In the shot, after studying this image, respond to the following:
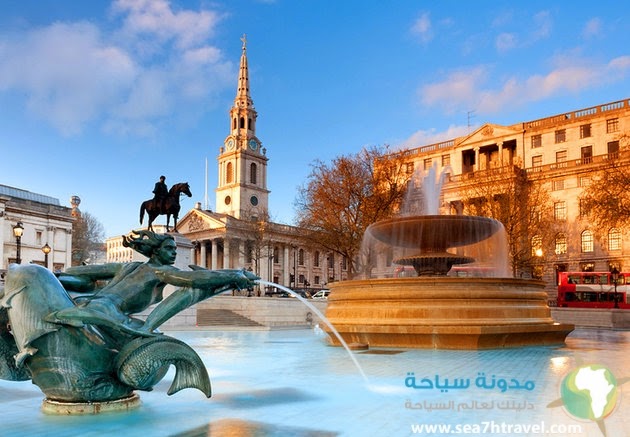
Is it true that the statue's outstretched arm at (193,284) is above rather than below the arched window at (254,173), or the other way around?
below

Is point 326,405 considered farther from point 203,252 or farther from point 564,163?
point 203,252

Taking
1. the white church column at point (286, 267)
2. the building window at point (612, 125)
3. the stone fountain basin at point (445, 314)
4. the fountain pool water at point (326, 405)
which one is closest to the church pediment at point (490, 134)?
the building window at point (612, 125)

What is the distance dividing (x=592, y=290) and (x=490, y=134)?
3128cm

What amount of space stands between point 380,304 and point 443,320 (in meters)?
1.52

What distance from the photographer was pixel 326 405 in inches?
239

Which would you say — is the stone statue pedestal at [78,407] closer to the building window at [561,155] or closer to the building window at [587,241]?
the building window at [587,241]

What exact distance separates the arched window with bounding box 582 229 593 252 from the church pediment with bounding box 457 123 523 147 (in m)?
13.6

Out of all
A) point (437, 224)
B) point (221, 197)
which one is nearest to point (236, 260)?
point (221, 197)

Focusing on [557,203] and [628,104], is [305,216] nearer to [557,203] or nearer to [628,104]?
[557,203]

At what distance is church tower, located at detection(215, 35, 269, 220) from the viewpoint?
99.1 m

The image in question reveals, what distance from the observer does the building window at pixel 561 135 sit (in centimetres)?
5983

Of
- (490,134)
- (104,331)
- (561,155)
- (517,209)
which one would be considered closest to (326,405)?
(104,331)

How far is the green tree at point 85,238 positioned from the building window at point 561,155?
53489mm

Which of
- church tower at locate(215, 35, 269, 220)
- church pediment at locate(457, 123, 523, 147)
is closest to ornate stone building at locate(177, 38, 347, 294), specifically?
church tower at locate(215, 35, 269, 220)
